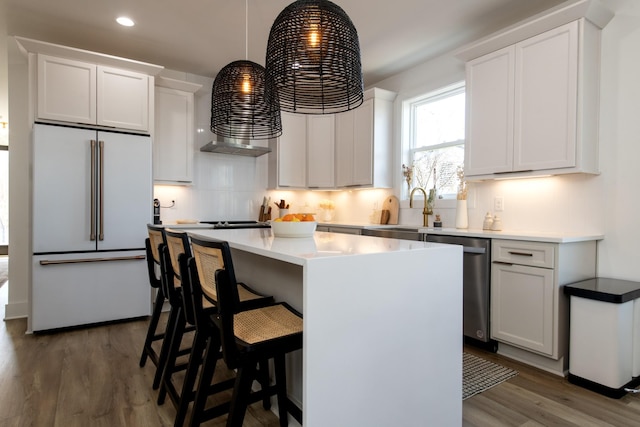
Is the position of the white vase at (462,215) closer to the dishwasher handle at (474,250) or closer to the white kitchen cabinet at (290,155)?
the dishwasher handle at (474,250)

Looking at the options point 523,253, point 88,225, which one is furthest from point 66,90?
point 523,253

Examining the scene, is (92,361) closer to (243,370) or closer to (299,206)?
(243,370)

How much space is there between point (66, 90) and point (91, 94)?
0.19 m

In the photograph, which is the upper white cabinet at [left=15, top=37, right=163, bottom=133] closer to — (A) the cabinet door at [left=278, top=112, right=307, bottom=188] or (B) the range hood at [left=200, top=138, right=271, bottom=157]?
(B) the range hood at [left=200, top=138, right=271, bottom=157]

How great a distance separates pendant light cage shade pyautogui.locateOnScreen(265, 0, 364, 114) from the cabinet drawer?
1.66 m

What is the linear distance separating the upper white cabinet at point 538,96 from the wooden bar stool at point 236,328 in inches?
88.4

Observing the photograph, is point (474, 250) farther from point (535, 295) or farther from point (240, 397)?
point (240, 397)

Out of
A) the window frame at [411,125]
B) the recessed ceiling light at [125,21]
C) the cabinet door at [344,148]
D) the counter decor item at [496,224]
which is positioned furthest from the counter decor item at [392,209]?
the recessed ceiling light at [125,21]

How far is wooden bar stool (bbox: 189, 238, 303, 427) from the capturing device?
1331 millimetres

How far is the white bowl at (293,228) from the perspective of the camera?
2047mm

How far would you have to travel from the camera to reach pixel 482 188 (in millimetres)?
3461

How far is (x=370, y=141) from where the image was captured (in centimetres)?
429

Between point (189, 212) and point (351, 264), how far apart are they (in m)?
3.62

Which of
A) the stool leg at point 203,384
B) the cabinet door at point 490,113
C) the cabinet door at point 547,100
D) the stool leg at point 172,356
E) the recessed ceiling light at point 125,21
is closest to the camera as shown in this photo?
the stool leg at point 203,384
